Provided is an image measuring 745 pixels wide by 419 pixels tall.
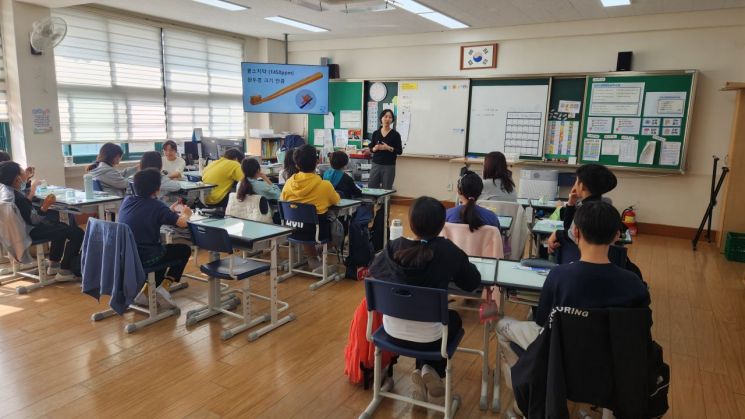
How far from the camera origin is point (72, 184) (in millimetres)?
6445

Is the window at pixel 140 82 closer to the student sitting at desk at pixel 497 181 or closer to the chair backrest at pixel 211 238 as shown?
the chair backrest at pixel 211 238

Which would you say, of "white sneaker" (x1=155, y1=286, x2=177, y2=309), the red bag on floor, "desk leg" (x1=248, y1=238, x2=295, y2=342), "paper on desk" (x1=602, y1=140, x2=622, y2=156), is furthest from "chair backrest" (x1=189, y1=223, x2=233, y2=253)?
"paper on desk" (x1=602, y1=140, x2=622, y2=156)

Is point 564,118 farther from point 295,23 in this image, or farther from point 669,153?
point 295,23

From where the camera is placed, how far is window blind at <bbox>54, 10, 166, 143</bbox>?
20.9ft

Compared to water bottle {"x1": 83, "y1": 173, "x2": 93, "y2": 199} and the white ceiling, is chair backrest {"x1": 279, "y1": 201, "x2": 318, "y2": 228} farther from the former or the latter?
the white ceiling

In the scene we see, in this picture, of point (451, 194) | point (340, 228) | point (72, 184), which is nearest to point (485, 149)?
point (451, 194)

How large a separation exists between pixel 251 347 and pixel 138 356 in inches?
27.8

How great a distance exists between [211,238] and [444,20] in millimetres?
5115

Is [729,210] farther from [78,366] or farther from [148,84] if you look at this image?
[148,84]

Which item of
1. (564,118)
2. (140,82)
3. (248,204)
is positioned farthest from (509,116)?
(140,82)

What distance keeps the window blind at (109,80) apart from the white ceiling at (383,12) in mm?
406

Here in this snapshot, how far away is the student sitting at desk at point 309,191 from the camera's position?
4363mm

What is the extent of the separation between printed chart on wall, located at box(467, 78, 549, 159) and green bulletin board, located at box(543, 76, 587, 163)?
109 millimetres

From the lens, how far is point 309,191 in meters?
4.37
